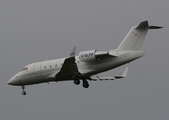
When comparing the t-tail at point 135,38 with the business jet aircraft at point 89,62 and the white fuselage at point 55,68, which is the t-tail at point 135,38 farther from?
the white fuselage at point 55,68

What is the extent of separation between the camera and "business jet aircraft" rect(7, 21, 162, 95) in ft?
128

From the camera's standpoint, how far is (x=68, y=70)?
40.3 m

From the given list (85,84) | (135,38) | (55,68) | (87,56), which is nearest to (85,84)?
(85,84)

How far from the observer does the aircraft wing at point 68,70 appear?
3862cm

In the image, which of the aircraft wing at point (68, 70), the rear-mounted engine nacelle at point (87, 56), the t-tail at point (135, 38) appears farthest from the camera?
the rear-mounted engine nacelle at point (87, 56)

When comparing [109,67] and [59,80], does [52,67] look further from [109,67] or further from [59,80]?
[109,67]

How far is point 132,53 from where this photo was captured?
3881 cm

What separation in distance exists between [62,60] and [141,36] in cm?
821

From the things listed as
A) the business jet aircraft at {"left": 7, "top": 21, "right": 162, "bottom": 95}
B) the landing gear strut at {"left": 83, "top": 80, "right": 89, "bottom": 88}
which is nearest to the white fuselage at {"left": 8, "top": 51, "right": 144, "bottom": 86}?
the business jet aircraft at {"left": 7, "top": 21, "right": 162, "bottom": 95}

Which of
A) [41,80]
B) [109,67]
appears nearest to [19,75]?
[41,80]

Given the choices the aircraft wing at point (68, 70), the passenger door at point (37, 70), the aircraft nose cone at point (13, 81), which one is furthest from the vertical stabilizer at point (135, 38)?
the aircraft nose cone at point (13, 81)

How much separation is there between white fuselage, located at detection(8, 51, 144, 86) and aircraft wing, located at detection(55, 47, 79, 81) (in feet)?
2.14

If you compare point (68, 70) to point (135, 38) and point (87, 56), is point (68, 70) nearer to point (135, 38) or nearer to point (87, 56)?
point (87, 56)

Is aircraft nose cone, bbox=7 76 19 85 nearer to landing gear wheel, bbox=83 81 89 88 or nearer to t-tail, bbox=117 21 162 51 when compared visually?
landing gear wheel, bbox=83 81 89 88
